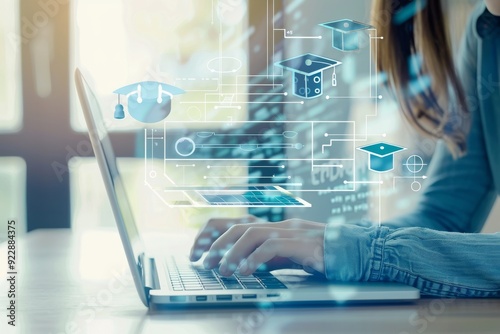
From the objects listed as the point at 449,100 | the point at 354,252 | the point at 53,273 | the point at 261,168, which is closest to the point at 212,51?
the point at 261,168

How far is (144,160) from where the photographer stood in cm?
285

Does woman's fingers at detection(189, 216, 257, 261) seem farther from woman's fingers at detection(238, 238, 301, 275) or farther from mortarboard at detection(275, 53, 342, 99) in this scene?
mortarboard at detection(275, 53, 342, 99)

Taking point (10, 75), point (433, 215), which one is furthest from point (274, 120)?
point (433, 215)

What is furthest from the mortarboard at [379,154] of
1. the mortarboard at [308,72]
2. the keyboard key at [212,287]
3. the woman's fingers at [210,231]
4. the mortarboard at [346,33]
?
the keyboard key at [212,287]

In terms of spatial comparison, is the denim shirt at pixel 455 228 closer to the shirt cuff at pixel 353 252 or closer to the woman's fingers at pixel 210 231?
the shirt cuff at pixel 353 252

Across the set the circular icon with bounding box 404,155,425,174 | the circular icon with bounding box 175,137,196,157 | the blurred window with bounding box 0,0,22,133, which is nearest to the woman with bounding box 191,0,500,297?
the circular icon with bounding box 404,155,425,174

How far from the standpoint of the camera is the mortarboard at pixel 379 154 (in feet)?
9.61

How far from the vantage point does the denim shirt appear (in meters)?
0.80

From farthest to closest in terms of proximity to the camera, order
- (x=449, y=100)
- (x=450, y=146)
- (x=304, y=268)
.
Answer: (x=449, y=100) → (x=450, y=146) → (x=304, y=268)

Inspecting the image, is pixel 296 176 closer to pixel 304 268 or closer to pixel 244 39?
pixel 244 39

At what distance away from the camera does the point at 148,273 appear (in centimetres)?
95

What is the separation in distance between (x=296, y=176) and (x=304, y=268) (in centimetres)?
202

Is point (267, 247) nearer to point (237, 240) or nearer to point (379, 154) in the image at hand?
point (237, 240)

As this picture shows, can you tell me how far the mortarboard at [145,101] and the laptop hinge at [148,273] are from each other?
5.75ft
